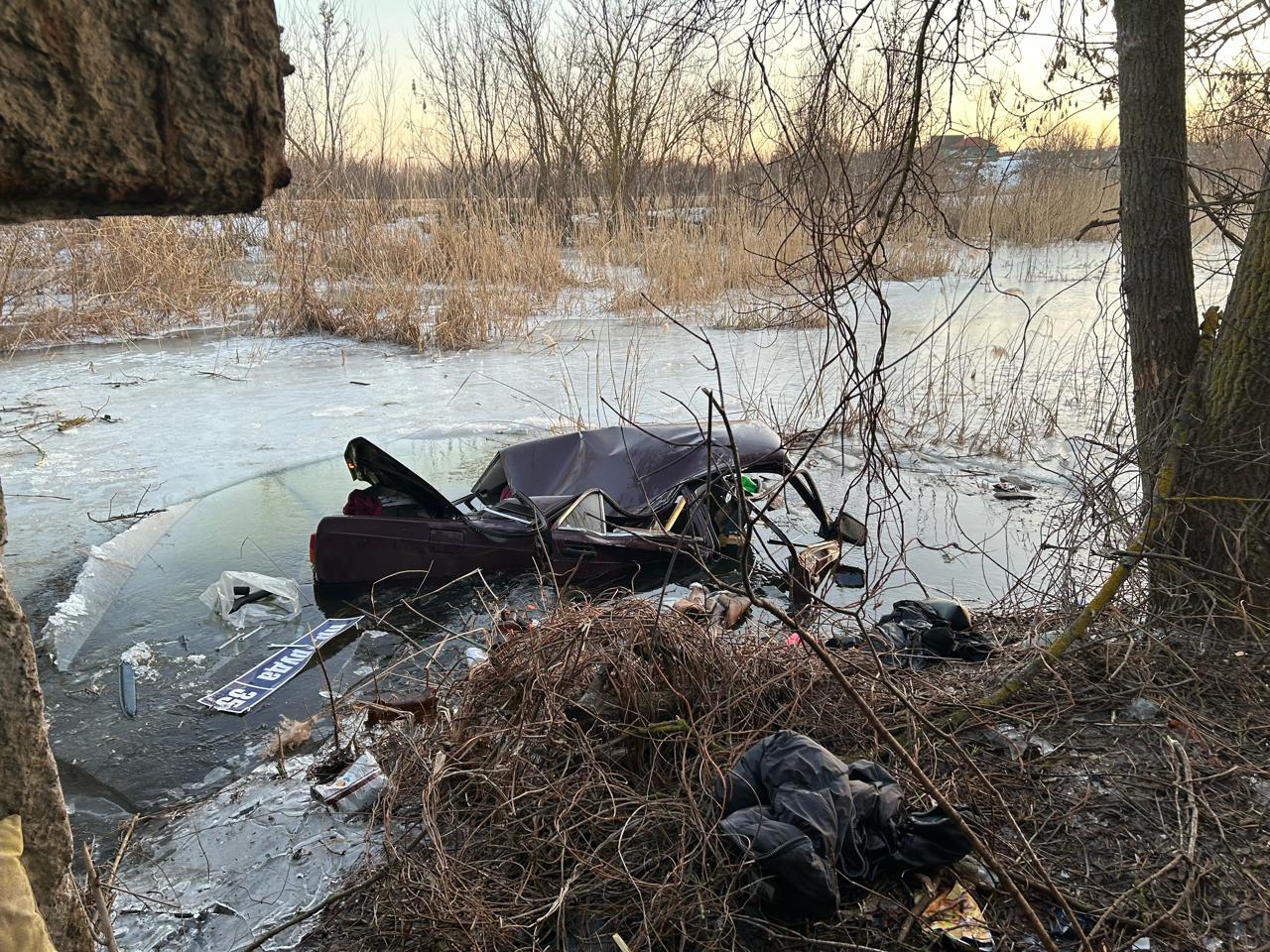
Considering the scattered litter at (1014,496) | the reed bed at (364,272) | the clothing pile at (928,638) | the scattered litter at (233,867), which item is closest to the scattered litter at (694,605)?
the clothing pile at (928,638)

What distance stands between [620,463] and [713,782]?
2.77m

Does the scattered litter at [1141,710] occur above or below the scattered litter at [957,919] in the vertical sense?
above

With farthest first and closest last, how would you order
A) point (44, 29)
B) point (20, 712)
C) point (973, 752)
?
1. point (973, 752)
2. point (20, 712)
3. point (44, 29)

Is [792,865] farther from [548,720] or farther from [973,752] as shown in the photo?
[973,752]

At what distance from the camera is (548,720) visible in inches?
90.5

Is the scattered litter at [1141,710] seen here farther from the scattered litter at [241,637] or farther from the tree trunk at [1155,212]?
the scattered litter at [241,637]

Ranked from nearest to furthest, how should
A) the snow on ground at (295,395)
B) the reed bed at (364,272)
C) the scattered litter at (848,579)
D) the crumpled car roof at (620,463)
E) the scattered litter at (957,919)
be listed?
the scattered litter at (957,919)
the scattered litter at (848,579)
the crumpled car roof at (620,463)
the snow on ground at (295,395)
the reed bed at (364,272)

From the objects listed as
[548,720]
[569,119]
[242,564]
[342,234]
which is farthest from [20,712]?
[569,119]

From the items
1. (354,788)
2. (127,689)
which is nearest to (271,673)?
(127,689)

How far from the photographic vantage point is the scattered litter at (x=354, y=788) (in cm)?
253

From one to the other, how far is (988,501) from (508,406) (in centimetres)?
384

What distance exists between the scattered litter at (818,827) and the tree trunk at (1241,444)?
1.41 meters

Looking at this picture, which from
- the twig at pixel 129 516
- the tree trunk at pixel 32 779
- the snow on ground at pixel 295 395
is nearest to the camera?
the tree trunk at pixel 32 779

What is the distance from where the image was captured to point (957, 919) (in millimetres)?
1943
